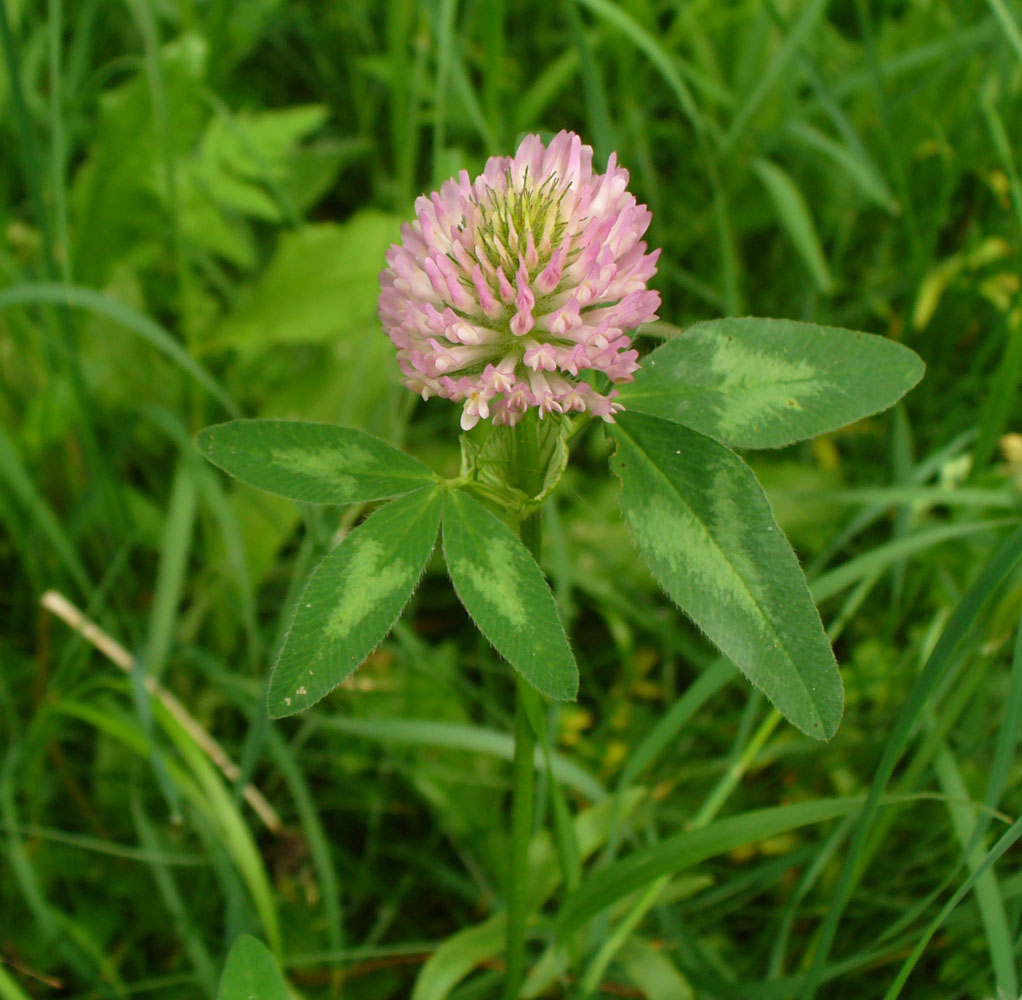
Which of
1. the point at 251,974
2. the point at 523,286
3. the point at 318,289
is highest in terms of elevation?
the point at 523,286

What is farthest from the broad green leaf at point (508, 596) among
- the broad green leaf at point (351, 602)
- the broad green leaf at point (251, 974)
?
the broad green leaf at point (251, 974)

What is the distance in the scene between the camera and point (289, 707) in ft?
3.26

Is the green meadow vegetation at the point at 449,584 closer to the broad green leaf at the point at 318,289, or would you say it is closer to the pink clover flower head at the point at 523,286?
the broad green leaf at the point at 318,289

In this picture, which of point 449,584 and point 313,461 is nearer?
point 313,461

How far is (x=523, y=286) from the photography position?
996 mm

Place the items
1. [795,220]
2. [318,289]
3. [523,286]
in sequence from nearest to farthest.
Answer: [523,286] < [795,220] < [318,289]

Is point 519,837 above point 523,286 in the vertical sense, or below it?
below

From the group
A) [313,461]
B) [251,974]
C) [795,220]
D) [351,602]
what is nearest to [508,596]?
[351,602]

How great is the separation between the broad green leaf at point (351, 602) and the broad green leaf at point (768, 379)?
281 mm

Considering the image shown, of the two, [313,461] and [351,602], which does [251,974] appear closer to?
Answer: [351,602]

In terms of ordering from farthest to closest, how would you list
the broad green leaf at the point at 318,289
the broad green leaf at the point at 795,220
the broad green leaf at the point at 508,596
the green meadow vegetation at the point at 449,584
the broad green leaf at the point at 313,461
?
1. the broad green leaf at the point at 318,289
2. the broad green leaf at the point at 795,220
3. the green meadow vegetation at the point at 449,584
4. the broad green leaf at the point at 313,461
5. the broad green leaf at the point at 508,596

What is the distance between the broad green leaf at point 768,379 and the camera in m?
1.07

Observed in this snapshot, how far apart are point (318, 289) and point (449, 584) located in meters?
0.77

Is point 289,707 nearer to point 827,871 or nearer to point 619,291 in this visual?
point 619,291
